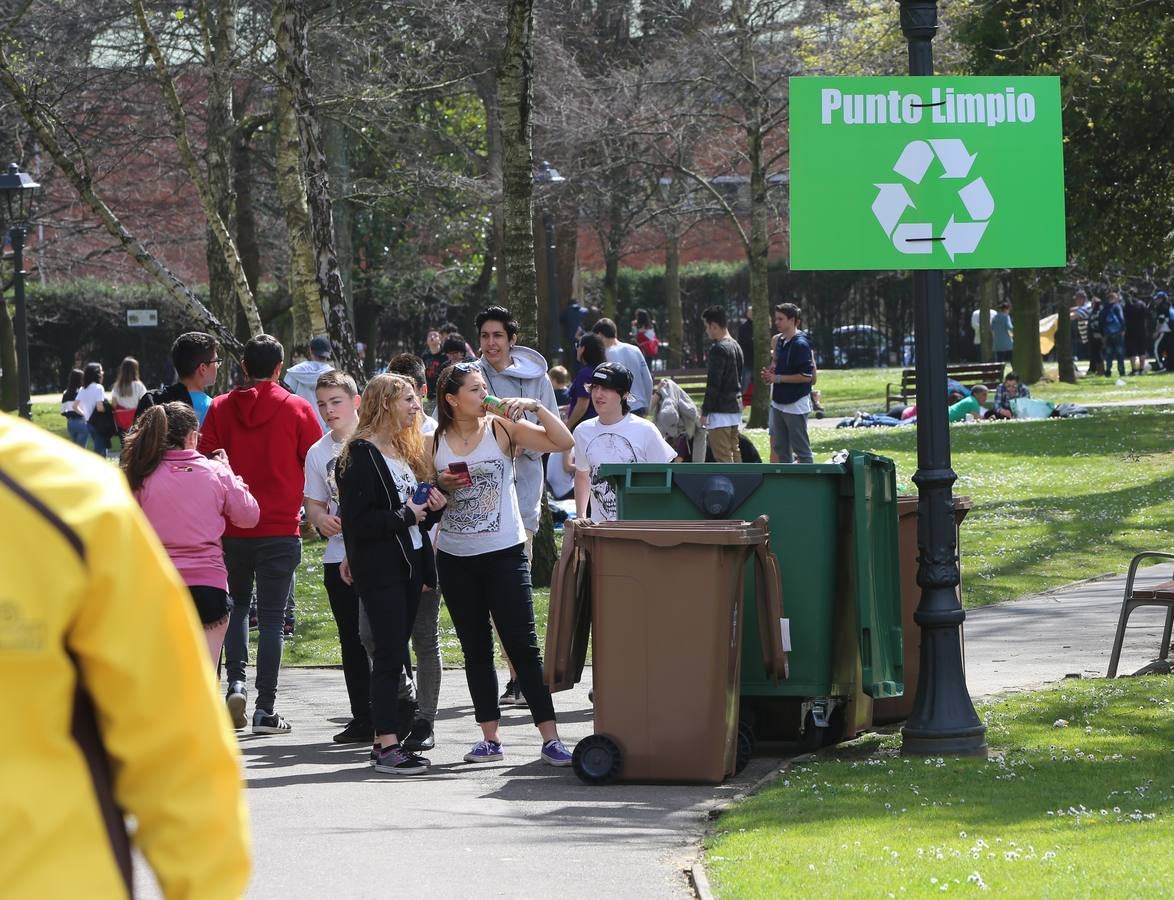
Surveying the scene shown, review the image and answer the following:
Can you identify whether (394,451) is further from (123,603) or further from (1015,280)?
(1015,280)

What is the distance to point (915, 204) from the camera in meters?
7.98

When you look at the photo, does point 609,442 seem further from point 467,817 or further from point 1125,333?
point 1125,333

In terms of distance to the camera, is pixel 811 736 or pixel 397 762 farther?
pixel 811 736

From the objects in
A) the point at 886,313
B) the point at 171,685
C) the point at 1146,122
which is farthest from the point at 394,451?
the point at 886,313

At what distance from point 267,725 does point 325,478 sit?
53.5 inches

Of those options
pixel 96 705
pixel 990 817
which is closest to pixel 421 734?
pixel 990 817

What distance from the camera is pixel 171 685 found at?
2049mm

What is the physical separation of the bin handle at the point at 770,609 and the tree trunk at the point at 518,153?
5.98 meters

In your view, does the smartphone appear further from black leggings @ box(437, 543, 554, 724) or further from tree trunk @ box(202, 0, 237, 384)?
tree trunk @ box(202, 0, 237, 384)

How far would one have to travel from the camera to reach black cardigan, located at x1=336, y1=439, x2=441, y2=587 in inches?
303

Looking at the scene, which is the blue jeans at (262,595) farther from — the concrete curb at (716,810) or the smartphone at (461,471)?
the concrete curb at (716,810)

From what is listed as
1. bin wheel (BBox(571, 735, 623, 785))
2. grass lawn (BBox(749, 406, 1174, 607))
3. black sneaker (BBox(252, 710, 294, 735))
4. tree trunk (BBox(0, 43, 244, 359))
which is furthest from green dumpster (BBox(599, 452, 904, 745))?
tree trunk (BBox(0, 43, 244, 359))

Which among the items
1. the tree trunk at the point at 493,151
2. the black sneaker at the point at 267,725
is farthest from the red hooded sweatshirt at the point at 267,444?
the tree trunk at the point at 493,151

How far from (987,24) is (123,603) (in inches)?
1094
